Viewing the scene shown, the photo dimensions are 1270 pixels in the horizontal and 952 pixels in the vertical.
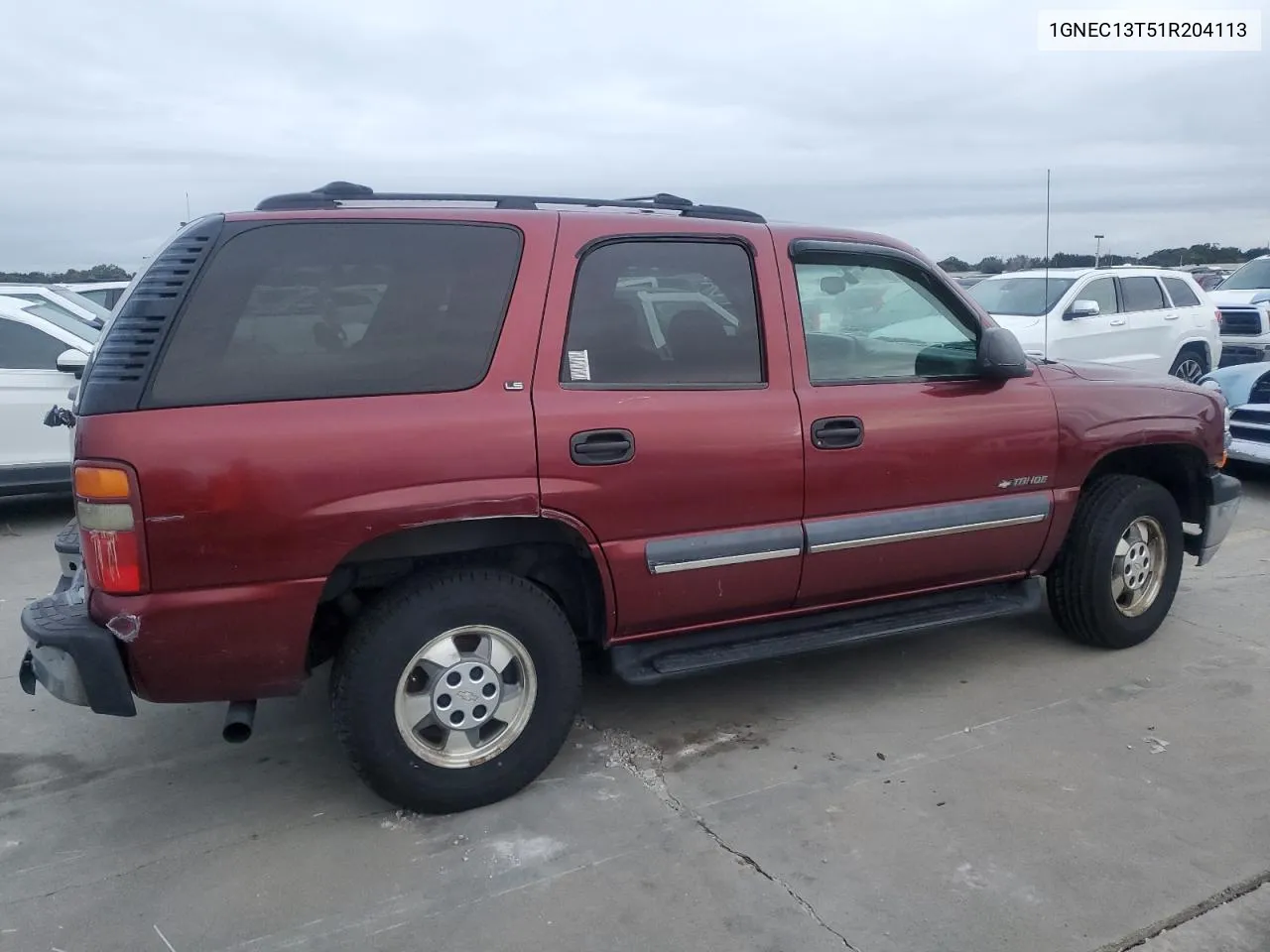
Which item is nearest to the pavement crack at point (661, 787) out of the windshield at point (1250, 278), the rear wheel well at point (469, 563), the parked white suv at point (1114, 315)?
the rear wheel well at point (469, 563)

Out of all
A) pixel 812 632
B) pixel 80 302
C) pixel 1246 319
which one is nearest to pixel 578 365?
pixel 812 632

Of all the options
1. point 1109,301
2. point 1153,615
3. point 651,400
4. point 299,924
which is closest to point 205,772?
point 299,924

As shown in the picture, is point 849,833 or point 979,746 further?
point 979,746

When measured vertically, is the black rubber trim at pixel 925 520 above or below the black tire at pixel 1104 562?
above

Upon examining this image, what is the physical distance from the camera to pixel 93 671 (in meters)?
3.06

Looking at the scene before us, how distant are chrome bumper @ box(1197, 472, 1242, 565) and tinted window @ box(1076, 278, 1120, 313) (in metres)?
6.57

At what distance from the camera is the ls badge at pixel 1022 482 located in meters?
4.32

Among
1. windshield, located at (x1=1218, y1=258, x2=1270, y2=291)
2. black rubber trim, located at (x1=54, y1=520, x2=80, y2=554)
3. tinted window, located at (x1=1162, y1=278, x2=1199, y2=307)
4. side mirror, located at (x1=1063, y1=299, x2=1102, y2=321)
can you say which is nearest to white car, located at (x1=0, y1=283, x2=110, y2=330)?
black rubber trim, located at (x1=54, y1=520, x2=80, y2=554)

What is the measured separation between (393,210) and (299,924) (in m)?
2.14

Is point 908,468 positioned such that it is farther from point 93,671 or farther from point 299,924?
point 93,671

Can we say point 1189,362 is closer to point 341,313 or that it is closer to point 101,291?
point 341,313

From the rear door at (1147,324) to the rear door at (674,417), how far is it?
8883mm

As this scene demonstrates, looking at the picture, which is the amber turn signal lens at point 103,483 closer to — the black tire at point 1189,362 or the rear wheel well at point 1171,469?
the rear wheel well at point 1171,469

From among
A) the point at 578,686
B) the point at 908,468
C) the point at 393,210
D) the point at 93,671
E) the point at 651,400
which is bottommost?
the point at 578,686
